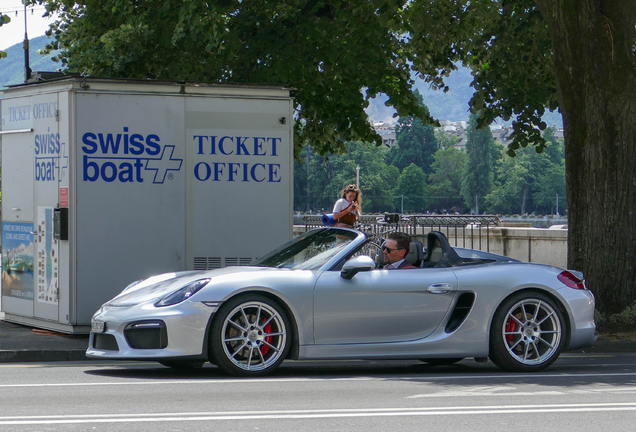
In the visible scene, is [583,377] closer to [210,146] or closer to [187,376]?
[187,376]

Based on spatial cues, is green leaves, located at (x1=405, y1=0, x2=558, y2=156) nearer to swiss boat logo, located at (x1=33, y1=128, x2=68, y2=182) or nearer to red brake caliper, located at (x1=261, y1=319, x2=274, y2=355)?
swiss boat logo, located at (x1=33, y1=128, x2=68, y2=182)

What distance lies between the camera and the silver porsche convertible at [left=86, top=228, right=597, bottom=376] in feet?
24.9

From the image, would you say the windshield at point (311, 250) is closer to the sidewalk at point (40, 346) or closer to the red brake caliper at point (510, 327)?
the red brake caliper at point (510, 327)

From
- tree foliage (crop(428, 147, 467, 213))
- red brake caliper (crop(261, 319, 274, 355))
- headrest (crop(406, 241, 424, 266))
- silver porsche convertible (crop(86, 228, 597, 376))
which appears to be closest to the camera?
silver porsche convertible (crop(86, 228, 597, 376))

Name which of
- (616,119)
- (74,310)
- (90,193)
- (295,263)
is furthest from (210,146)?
(616,119)

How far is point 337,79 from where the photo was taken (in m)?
16.7

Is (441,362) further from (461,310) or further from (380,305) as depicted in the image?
(380,305)

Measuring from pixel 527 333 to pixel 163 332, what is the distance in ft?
10.3

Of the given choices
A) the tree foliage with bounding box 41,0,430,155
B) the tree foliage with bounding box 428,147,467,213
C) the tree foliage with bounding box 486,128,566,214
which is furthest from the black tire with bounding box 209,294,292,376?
the tree foliage with bounding box 428,147,467,213

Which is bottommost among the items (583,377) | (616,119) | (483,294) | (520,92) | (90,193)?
(583,377)

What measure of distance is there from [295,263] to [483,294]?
1.64m

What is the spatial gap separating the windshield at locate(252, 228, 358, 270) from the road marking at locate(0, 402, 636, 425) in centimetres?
219

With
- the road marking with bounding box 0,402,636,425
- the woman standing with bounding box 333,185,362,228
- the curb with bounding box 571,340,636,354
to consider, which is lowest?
the curb with bounding box 571,340,636,354

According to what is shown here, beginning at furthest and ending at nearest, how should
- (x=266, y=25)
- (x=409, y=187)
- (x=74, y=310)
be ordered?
1. (x=409, y=187)
2. (x=266, y=25)
3. (x=74, y=310)
